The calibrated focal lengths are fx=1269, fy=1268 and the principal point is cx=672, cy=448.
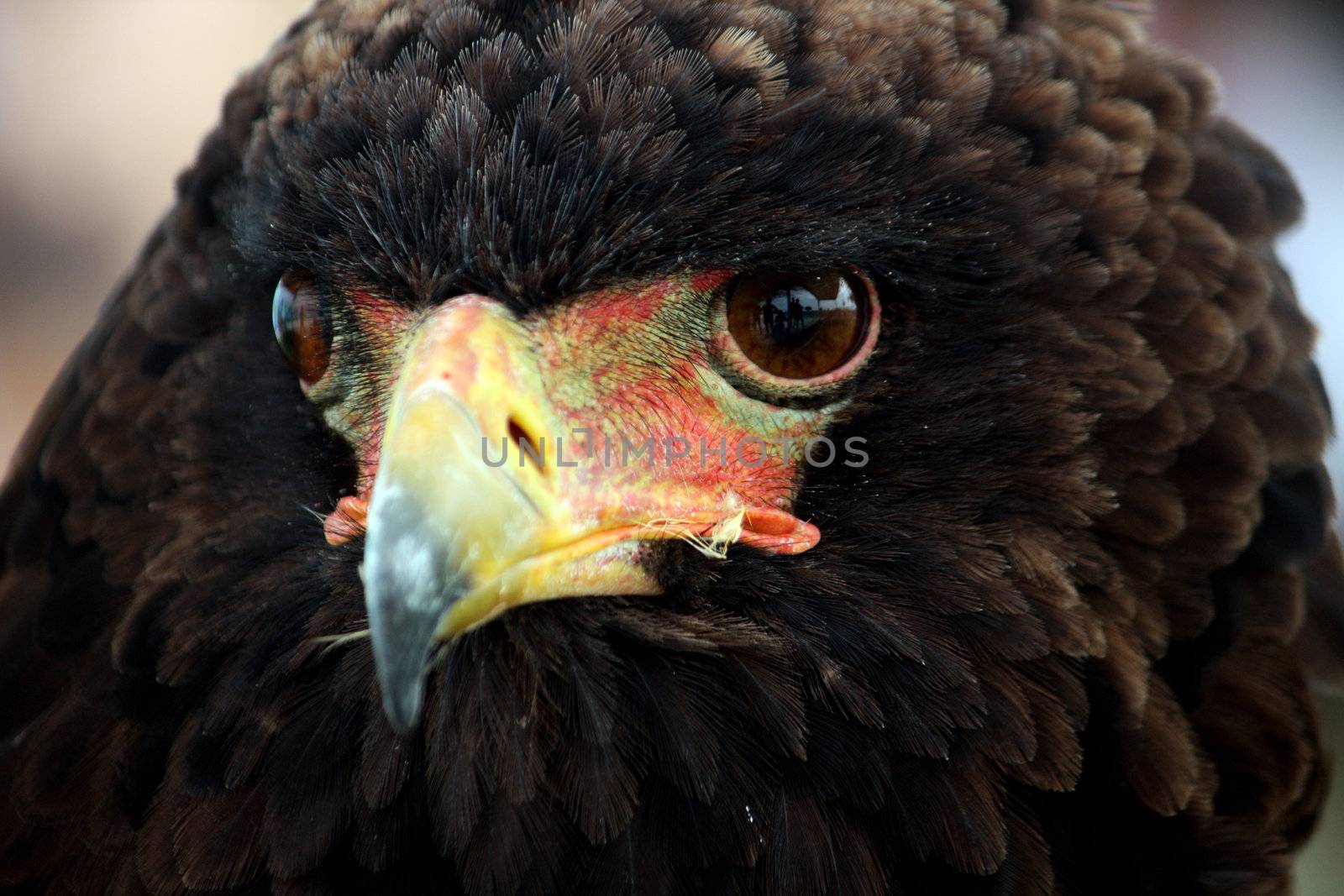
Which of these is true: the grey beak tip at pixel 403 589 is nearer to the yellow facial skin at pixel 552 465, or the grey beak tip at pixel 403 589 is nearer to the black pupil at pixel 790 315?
the yellow facial skin at pixel 552 465

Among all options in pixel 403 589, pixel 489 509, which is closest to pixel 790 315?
pixel 489 509

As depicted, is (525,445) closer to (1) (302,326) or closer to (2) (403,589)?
(2) (403,589)

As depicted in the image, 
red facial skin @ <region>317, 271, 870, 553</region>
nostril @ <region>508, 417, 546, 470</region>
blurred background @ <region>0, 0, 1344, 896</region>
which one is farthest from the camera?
blurred background @ <region>0, 0, 1344, 896</region>

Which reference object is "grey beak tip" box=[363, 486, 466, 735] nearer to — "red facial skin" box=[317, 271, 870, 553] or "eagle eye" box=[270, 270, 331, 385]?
"red facial skin" box=[317, 271, 870, 553]

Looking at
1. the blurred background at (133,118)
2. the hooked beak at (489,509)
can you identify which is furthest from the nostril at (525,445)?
the blurred background at (133,118)

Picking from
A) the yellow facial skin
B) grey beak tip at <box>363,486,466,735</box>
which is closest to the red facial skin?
the yellow facial skin
